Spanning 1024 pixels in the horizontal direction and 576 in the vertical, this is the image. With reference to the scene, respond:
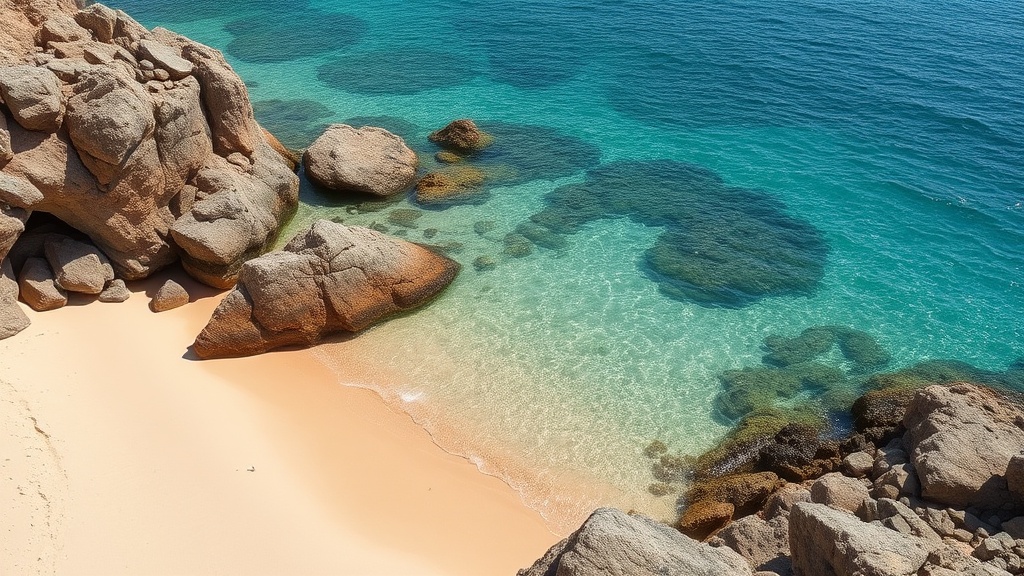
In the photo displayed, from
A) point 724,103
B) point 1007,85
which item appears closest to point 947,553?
point 724,103

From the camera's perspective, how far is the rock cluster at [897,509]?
1130cm

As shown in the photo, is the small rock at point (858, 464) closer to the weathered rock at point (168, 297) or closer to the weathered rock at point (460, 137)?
the weathered rock at point (168, 297)

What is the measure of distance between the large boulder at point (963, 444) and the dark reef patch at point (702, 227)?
6926 mm

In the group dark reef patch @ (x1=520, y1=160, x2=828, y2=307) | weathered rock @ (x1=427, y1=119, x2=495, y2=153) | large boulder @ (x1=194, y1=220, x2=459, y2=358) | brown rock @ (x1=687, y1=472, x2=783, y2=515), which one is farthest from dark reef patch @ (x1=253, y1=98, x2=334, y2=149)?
brown rock @ (x1=687, y1=472, x2=783, y2=515)

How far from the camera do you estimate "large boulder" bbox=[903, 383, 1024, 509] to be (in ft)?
46.8

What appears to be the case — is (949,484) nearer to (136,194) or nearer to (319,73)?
(136,194)

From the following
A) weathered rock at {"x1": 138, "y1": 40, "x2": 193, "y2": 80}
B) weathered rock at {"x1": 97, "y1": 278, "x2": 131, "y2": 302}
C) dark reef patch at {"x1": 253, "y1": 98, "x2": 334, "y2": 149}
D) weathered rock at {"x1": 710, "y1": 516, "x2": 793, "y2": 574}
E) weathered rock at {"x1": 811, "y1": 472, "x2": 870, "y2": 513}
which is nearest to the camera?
weathered rock at {"x1": 710, "y1": 516, "x2": 793, "y2": 574}

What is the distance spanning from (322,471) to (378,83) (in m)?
26.7

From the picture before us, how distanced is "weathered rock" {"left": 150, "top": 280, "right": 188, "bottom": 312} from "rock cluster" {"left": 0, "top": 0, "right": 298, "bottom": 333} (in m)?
0.83

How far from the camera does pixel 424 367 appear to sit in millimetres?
19641

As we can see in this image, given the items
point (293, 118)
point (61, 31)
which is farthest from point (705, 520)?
point (293, 118)

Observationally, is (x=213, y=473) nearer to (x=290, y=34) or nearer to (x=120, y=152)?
(x=120, y=152)

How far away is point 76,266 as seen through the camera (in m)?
19.5

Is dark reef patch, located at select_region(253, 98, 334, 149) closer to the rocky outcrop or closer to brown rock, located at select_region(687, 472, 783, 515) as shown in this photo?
the rocky outcrop
